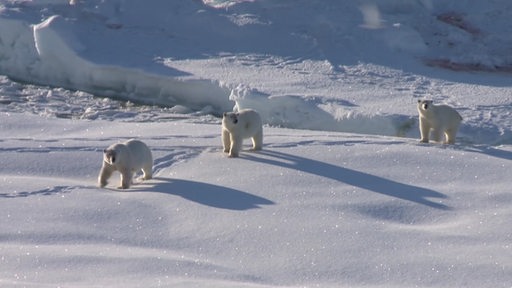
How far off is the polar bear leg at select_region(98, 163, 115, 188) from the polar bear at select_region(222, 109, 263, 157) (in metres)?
1.03

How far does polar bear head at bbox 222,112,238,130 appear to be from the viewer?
8383 millimetres

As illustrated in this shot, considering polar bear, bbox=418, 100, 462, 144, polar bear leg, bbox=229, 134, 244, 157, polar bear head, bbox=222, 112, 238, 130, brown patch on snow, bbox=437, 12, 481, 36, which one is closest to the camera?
polar bear head, bbox=222, 112, 238, 130

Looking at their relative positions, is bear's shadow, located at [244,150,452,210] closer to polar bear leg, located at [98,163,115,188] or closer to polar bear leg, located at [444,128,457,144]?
polar bear leg, located at [98,163,115,188]

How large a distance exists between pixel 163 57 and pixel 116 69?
61 cm

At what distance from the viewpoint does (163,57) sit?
12414mm

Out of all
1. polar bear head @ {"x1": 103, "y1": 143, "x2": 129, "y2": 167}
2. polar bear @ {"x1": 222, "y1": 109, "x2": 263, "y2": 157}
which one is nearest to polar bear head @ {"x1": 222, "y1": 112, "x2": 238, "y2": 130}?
polar bear @ {"x1": 222, "y1": 109, "x2": 263, "y2": 157}

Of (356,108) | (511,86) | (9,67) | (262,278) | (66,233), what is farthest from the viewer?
(9,67)

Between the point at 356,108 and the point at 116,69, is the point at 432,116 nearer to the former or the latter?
the point at 356,108

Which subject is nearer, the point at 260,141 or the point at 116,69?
the point at 260,141

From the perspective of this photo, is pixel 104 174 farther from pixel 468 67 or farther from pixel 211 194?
pixel 468 67

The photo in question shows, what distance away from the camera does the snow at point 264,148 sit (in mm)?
6176

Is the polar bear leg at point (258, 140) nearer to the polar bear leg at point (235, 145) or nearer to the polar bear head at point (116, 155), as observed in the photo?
the polar bear leg at point (235, 145)

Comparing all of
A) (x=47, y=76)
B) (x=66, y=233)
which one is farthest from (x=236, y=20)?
(x=66, y=233)

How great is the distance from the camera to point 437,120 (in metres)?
8.95
